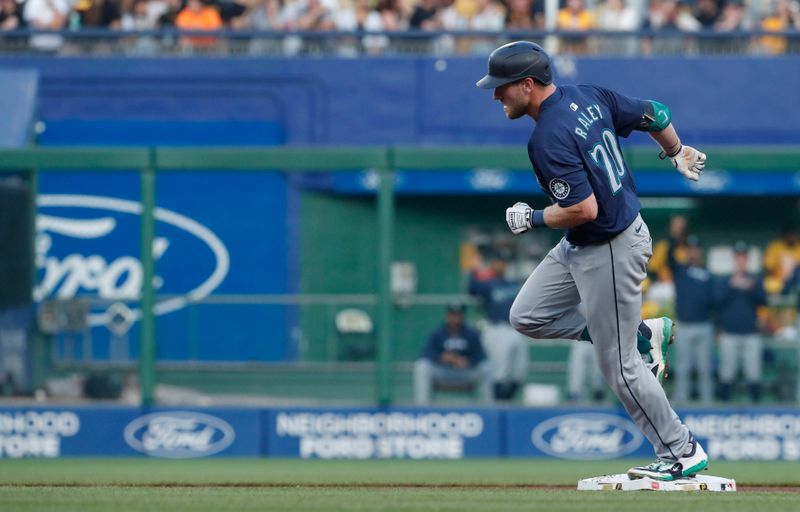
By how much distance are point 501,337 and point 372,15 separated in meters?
6.23

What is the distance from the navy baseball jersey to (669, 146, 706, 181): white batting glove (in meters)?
0.30

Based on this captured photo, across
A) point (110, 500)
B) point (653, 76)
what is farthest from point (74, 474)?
point (653, 76)

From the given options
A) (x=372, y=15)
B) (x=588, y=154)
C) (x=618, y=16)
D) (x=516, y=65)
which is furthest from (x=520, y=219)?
(x=618, y=16)

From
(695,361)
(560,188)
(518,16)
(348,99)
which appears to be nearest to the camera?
(560,188)

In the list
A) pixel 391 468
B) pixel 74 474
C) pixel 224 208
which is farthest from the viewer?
pixel 224 208

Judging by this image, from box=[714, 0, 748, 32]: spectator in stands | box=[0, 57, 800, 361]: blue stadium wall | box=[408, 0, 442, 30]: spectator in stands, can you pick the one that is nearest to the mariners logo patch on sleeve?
box=[0, 57, 800, 361]: blue stadium wall

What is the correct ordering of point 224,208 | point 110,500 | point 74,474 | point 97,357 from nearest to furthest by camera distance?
point 110,500, point 74,474, point 97,357, point 224,208

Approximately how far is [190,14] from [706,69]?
19.6 ft

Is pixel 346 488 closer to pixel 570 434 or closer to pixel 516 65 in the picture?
pixel 516 65

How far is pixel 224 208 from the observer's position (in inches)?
517

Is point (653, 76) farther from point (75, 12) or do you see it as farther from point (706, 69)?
point (75, 12)

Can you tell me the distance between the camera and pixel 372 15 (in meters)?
16.6

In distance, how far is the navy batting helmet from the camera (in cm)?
613

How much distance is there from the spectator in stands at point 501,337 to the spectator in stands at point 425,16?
561 centimetres
